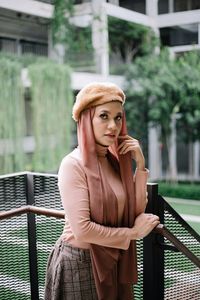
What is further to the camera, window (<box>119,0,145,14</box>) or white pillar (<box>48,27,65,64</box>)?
white pillar (<box>48,27,65,64</box>)

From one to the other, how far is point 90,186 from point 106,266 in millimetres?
233

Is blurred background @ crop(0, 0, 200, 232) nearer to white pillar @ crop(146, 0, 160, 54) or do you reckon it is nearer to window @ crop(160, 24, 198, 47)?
white pillar @ crop(146, 0, 160, 54)

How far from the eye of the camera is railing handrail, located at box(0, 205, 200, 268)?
130 centimetres

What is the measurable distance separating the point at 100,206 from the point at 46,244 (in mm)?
680

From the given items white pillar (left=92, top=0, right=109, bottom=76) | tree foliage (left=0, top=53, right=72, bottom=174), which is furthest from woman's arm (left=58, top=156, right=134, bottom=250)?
tree foliage (left=0, top=53, right=72, bottom=174)

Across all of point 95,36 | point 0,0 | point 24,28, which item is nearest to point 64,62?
point 95,36

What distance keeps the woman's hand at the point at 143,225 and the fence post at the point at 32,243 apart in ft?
2.10

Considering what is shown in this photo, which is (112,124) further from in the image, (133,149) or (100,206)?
(100,206)

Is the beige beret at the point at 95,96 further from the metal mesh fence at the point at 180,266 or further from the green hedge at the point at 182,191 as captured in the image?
the green hedge at the point at 182,191

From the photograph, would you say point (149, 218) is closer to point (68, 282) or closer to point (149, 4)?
point (68, 282)

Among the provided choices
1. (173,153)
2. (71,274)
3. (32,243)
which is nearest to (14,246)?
(32,243)

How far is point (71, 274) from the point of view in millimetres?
1229

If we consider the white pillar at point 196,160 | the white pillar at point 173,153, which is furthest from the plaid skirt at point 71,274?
the white pillar at point 173,153

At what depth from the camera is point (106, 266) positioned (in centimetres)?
119
